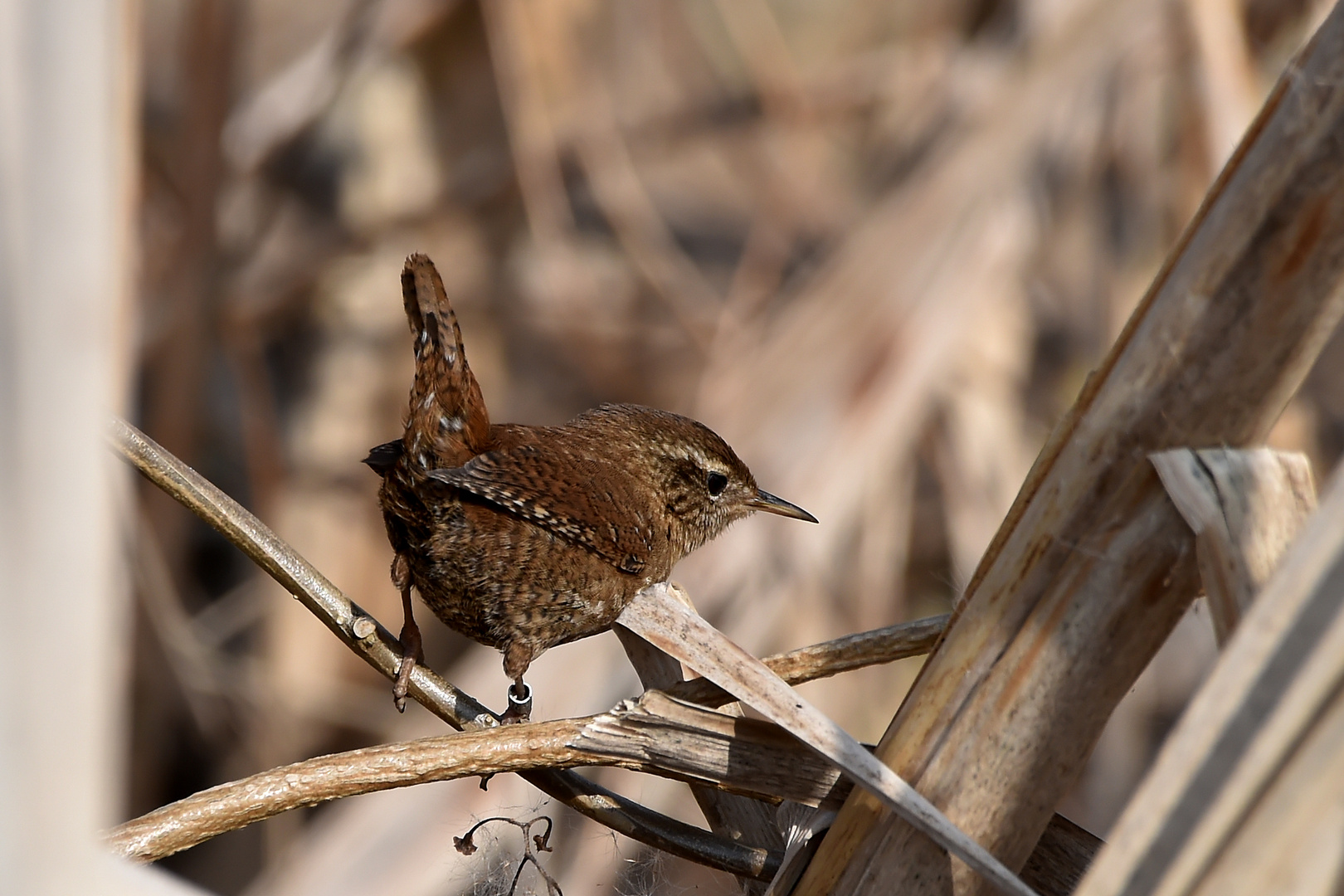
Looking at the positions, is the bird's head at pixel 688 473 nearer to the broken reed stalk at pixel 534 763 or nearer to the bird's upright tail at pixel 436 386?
the bird's upright tail at pixel 436 386

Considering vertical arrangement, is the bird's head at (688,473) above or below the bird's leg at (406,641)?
above

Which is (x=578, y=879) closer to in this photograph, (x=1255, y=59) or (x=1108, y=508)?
(x=1108, y=508)

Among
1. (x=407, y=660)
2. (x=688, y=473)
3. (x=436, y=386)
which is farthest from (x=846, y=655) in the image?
(x=688, y=473)

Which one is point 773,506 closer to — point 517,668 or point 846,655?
point 517,668

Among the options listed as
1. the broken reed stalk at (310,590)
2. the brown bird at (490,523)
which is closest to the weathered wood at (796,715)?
the broken reed stalk at (310,590)

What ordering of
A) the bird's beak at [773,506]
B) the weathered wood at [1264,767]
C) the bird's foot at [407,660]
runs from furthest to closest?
the bird's beak at [773,506] → the bird's foot at [407,660] → the weathered wood at [1264,767]

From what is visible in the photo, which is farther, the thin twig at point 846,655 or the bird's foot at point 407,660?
the bird's foot at point 407,660

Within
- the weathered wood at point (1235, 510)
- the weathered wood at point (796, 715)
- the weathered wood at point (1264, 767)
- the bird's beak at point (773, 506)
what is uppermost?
the bird's beak at point (773, 506)
